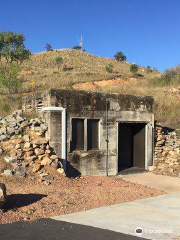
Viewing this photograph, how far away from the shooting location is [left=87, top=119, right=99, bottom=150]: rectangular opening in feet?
38.1

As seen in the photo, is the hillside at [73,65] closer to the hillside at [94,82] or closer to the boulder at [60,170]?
the hillside at [94,82]

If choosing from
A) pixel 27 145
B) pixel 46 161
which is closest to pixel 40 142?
pixel 27 145

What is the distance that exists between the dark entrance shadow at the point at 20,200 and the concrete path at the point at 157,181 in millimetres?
4643

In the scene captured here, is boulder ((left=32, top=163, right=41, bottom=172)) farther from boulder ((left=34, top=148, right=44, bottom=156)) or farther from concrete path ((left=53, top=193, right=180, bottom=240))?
concrete path ((left=53, top=193, right=180, bottom=240))

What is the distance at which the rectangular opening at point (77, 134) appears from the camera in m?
11.2

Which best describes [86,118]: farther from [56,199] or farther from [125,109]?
[56,199]

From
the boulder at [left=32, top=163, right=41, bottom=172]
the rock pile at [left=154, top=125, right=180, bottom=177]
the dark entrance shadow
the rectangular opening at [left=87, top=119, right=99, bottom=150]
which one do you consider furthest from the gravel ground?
the rock pile at [left=154, top=125, right=180, bottom=177]

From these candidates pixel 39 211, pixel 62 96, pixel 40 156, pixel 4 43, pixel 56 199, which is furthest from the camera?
pixel 4 43

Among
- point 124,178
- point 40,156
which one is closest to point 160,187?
point 124,178

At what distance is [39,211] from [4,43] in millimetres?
24690

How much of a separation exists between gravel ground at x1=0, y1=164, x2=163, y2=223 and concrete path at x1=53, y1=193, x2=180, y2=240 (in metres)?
0.46

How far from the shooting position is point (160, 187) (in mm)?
10227

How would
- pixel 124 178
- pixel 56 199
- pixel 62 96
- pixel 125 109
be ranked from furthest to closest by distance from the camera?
1. pixel 125 109
2. pixel 124 178
3. pixel 62 96
4. pixel 56 199

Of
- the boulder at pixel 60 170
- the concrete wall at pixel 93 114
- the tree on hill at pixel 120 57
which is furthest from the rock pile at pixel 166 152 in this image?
the tree on hill at pixel 120 57
